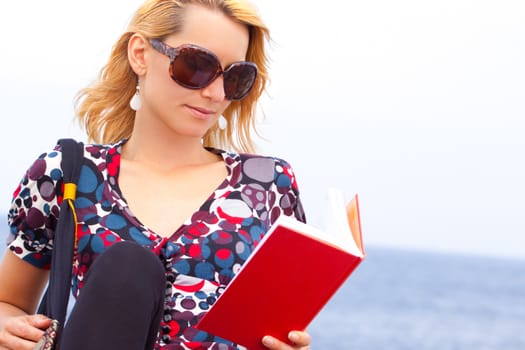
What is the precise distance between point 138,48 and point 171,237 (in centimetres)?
51

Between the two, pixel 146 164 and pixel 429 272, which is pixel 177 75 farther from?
pixel 429 272

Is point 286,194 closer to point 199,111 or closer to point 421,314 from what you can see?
point 199,111

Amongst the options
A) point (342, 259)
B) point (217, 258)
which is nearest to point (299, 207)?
point (217, 258)

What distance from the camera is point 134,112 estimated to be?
9.29 ft

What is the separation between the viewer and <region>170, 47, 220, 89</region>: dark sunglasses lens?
2.45 metres

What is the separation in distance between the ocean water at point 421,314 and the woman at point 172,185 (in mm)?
20296

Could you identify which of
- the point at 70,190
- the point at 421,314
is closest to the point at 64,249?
the point at 70,190

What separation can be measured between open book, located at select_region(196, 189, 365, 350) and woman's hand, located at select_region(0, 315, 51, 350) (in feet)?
1.18

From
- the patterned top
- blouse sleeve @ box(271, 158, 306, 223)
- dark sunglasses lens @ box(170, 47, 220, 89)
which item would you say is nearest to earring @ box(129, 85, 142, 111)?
the patterned top

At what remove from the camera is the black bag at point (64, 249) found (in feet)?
7.55

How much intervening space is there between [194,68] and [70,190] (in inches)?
16.9

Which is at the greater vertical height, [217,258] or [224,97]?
[224,97]

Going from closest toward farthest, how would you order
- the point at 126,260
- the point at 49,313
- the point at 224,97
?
the point at 126,260 → the point at 49,313 → the point at 224,97

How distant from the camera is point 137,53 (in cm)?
262
